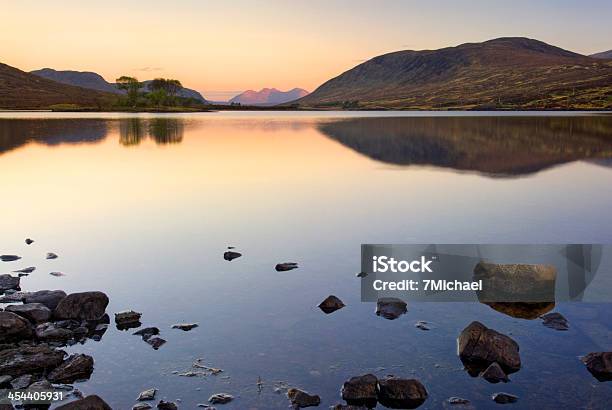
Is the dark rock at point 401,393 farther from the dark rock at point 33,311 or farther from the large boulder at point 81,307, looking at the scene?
the dark rock at point 33,311

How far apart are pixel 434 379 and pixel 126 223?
976 inches

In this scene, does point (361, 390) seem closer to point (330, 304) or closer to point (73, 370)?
point (330, 304)

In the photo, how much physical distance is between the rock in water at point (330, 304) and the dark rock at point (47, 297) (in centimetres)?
961

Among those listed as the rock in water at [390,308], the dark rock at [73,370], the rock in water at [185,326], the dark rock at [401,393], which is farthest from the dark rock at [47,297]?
the dark rock at [401,393]

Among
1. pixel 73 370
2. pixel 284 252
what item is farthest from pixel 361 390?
pixel 284 252

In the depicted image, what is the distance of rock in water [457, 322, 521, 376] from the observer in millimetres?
15891

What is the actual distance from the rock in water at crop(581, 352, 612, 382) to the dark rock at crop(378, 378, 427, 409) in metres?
5.14

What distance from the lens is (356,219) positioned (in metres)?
35.6

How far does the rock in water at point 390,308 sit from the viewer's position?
19641 millimetres

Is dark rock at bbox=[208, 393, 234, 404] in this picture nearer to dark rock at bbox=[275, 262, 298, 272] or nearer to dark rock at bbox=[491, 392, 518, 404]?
dark rock at bbox=[491, 392, 518, 404]

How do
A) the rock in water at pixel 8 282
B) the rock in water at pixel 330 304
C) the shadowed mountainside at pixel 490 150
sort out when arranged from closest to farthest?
the rock in water at pixel 330 304 → the rock in water at pixel 8 282 → the shadowed mountainside at pixel 490 150

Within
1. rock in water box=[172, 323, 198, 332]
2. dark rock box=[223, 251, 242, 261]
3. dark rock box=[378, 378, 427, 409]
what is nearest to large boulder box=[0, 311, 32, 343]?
rock in water box=[172, 323, 198, 332]

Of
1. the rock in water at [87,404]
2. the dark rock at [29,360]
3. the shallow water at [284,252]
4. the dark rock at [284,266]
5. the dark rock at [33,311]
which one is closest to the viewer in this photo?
the rock in water at [87,404]

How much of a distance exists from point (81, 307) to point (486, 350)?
1355 centimetres
